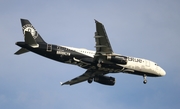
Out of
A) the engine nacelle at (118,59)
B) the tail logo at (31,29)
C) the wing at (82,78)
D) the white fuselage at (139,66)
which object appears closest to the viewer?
the engine nacelle at (118,59)

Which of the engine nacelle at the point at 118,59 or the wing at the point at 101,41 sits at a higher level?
the wing at the point at 101,41

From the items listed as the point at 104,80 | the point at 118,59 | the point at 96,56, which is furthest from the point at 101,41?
the point at 104,80

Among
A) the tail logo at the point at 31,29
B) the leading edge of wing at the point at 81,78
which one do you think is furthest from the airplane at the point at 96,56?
the leading edge of wing at the point at 81,78

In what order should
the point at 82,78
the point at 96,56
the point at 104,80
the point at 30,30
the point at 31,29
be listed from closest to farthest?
the point at 96,56 → the point at 30,30 → the point at 31,29 → the point at 104,80 → the point at 82,78

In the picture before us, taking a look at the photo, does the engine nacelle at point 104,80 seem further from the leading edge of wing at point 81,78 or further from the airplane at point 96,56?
the airplane at point 96,56

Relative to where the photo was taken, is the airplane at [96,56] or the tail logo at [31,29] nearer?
the airplane at [96,56]

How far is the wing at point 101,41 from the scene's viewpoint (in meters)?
56.2

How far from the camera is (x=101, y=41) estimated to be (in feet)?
191

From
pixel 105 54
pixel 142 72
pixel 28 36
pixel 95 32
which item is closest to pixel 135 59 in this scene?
pixel 142 72

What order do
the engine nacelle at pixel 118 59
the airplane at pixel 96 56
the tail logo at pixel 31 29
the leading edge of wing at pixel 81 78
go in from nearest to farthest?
1. the airplane at pixel 96 56
2. the engine nacelle at pixel 118 59
3. the tail logo at pixel 31 29
4. the leading edge of wing at pixel 81 78

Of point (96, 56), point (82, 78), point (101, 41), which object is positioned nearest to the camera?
point (101, 41)

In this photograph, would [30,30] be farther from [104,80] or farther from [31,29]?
[104,80]

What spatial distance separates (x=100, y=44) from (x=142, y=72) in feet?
39.3

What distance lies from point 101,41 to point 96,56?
4280mm
